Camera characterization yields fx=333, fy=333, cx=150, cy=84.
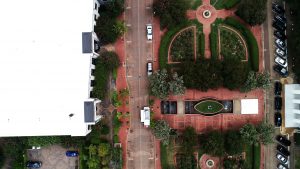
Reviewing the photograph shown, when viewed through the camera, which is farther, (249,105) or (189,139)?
(249,105)

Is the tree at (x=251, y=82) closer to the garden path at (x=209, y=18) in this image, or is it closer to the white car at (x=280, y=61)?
the white car at (x=280, y=61)

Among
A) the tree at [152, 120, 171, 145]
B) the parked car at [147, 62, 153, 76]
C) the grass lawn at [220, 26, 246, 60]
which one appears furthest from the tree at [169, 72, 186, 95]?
the grass lawn at [220, 26, 246, 60]

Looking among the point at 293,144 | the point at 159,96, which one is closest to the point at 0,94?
the point at 159,96

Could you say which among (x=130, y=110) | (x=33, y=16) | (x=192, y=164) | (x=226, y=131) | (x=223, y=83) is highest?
(x=33, y=16)

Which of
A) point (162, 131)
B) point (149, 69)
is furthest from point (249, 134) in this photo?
point (149, 69)

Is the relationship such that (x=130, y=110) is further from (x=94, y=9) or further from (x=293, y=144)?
(x=293, y=144)

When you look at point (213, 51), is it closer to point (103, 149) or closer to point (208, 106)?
point (208, 106)
